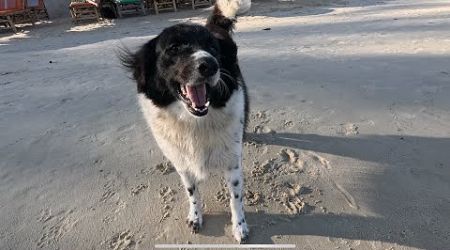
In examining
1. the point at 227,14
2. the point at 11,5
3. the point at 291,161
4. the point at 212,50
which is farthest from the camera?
the point at 11,5

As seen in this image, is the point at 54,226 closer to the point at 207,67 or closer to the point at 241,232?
the point at 241,232

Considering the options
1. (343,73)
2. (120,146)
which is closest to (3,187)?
(120,146)

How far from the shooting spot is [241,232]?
2398 millimetres

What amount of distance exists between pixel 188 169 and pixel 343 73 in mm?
3285

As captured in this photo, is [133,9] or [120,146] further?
[133,9]

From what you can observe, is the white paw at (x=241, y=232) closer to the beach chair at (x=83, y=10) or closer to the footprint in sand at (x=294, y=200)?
the footprint in sand at (x=294, y=200)

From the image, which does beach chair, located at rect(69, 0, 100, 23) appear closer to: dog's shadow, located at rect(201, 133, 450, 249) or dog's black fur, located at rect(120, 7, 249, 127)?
dog's black fur, located at rect(120, 7, 249, 127)

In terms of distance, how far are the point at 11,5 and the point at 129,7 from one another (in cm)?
376

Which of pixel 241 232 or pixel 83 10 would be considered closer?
pixel 241 232

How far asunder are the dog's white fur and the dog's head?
104 millimetres

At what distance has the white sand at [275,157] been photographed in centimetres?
247

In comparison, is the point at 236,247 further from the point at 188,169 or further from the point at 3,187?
the point at 3,187

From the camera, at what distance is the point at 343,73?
4844 millimetres

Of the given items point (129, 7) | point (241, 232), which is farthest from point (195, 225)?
point (129, 7)
